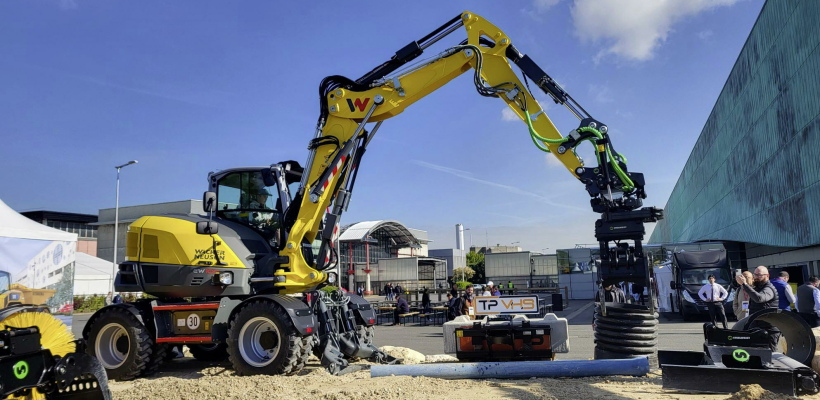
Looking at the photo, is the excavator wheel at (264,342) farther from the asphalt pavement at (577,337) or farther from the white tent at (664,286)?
the white tent at (664,286)

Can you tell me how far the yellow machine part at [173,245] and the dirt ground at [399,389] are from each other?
6.19 ft

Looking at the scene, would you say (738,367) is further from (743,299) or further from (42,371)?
(42,371)

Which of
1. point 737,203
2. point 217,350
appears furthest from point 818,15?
point 217,350

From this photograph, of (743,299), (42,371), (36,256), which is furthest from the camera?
(36,256)

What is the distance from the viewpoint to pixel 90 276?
36.3 meters

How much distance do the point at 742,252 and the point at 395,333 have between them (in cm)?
2993

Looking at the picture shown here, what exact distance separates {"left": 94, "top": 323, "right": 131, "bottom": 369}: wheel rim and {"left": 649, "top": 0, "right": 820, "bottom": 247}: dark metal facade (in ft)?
74.0

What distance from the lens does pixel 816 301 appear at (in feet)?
32.7

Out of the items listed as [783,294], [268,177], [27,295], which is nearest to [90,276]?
[27,295]

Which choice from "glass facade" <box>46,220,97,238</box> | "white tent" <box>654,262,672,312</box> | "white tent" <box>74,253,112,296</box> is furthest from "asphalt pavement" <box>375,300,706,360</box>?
"glass facade" <box>46,220,97,238</box>

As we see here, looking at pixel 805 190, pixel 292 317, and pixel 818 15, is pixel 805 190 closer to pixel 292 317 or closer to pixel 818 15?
pixel 818 15

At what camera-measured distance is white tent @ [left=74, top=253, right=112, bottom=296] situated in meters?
35.8

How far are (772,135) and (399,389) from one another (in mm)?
25861

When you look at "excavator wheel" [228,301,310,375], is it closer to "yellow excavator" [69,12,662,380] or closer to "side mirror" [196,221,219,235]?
"yellow excavator" [69,12,662,380]
